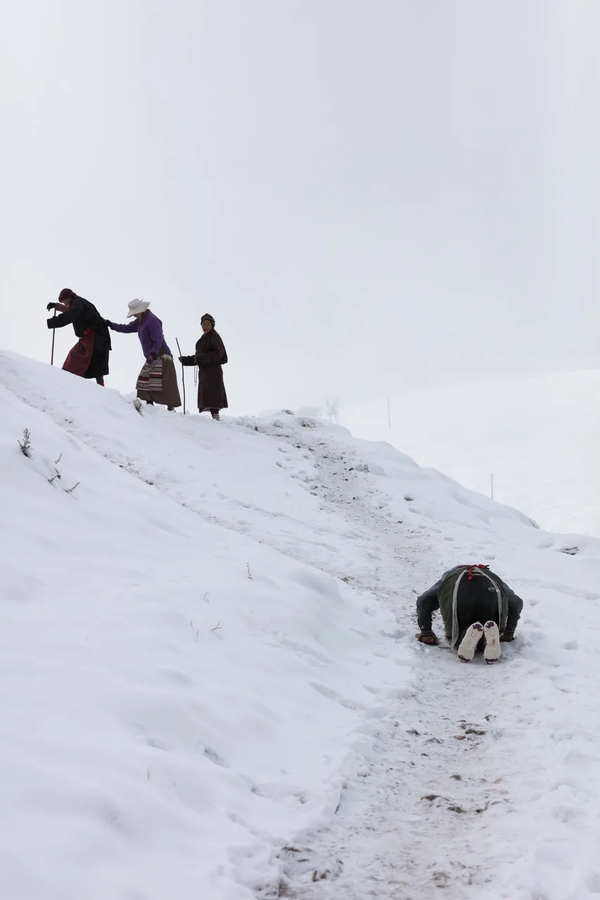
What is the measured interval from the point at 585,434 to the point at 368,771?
76.7m

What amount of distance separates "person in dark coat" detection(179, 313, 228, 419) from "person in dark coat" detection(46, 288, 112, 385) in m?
1.65

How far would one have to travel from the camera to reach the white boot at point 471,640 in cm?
604

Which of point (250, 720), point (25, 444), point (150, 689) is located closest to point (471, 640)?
point (250, 720)

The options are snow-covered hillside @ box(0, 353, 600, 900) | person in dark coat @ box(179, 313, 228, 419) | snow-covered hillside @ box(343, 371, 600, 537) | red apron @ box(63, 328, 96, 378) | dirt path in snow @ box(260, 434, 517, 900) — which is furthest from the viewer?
snow-covered hillside @ box(343, 371, 600, 537)

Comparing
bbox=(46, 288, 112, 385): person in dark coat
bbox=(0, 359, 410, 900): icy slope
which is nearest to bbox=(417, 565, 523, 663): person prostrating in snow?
bbox=(0, 359, 410, 900): icy slope

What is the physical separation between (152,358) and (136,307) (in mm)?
1048

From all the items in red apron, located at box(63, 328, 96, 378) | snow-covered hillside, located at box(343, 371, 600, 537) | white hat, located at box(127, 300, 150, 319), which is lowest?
snow-covered hillside, located at box(343, 371, 600, 537)

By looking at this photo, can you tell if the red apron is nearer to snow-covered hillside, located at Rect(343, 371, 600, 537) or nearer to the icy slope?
the icy slope

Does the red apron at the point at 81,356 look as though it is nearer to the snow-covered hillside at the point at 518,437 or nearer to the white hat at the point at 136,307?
the white hat at the point at 136,307

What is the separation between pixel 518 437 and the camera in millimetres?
80062

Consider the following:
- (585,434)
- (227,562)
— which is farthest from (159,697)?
(585,434)

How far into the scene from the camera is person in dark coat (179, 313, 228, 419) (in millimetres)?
14297

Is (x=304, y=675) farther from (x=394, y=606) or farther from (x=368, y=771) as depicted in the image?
(x=394, y=606)

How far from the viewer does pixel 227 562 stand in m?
6.63
